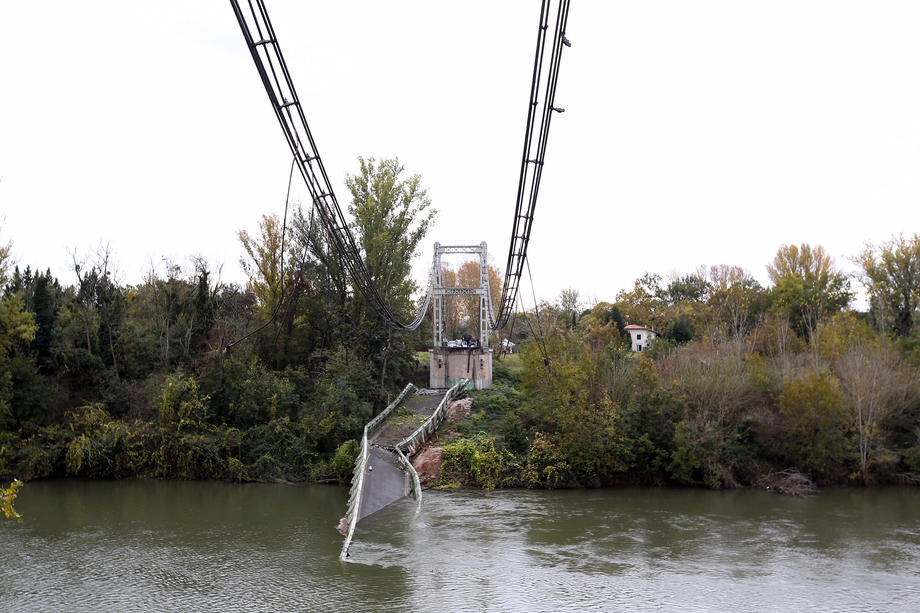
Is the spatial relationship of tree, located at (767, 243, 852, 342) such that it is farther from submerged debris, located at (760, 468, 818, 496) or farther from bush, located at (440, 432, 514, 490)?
bush, located at (440, 432, 514, 490)

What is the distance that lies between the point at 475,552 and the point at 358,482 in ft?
17.6

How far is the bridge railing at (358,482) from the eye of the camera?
58.1 ft

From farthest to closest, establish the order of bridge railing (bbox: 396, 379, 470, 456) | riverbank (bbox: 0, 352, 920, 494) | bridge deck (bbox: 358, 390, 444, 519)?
riverbank (bbox: 0, 352, 920, 494), bridge railing (bbox: 396, 379, 470, 456), bridge deck (bbox: 358, 390, 444, 519)

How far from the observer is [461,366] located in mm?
35406

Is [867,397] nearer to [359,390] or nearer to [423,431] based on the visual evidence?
[423,431]

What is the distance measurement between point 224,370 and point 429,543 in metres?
15.5

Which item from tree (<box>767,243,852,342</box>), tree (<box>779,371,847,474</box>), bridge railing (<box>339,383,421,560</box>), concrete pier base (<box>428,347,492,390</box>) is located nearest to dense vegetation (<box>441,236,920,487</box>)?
tree (<box>779,371,847,474</box>)

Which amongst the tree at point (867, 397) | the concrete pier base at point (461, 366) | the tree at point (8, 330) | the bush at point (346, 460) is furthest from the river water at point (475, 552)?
the concrete pier base at point (461, 366)

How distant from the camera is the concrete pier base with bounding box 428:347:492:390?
115 ft

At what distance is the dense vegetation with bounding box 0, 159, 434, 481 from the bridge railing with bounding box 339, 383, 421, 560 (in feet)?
3.52

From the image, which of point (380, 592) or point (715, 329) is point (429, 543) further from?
point (715, 329)

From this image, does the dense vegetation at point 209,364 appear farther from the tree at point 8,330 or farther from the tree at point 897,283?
the tree at point 897,283

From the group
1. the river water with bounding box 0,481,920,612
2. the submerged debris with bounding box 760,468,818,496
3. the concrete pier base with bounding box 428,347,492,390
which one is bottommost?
the river water with bounding box 0,481,920,612

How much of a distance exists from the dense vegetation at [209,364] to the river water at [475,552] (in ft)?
9.40
